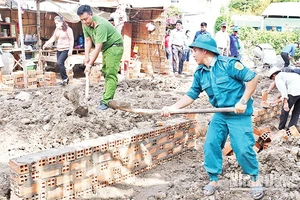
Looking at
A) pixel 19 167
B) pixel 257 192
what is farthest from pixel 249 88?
pixel 19 167

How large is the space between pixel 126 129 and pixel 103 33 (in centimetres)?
156

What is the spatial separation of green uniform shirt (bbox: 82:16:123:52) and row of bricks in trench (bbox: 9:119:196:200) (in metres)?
1.67

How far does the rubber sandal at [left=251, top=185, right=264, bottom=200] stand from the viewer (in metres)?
3.46

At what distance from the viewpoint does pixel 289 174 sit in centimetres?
399

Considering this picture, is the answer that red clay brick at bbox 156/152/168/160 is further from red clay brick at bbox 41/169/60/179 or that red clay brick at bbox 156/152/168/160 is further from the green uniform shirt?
the green uniform shirt

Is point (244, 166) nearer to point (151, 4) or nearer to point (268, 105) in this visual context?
point (268, 105)

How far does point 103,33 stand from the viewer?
5.27m

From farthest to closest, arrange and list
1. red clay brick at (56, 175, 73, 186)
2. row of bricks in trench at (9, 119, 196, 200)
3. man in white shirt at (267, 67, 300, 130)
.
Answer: man in white shirt at (267, 67, 300, 130)
red clay brick at (56, 175, 73, 186)
row of bricks in trench at (9, 119, 196, 200)

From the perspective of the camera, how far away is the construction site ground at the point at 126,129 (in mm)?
3723

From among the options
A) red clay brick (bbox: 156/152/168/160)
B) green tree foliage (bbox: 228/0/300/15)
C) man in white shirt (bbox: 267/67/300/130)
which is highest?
green tree foliage (bbox: 228/0/300/15)

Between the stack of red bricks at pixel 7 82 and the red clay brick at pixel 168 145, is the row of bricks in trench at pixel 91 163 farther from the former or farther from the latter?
the stack of red bricks at pixel 7 82

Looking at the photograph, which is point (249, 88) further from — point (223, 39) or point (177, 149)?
point (223, 39)

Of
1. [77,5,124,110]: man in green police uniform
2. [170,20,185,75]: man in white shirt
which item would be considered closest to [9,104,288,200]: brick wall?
[77,5,124,110]: man in green police uniform

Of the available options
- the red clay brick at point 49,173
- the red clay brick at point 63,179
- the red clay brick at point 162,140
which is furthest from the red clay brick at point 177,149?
the red clay brick at point 49,173
